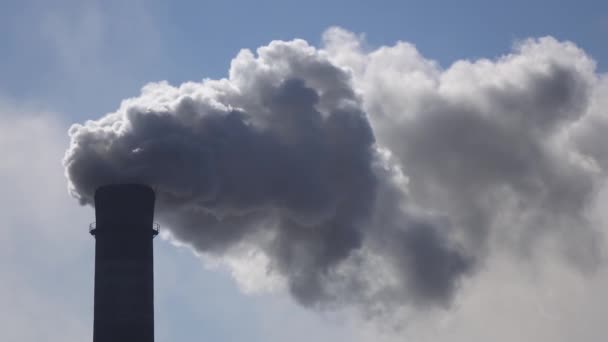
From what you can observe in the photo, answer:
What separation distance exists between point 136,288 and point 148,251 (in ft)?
8.38

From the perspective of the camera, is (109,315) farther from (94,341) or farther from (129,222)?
(129,222)

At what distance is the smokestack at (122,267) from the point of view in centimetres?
5844

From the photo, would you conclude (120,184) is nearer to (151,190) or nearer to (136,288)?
(151,190)

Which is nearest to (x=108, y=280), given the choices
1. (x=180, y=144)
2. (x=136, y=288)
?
(x=136, y=288)

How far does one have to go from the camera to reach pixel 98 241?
59688 millimetres

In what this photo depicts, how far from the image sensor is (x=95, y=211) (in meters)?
60.7

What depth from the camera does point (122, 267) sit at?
59000 millimetres

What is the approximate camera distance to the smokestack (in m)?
58.4

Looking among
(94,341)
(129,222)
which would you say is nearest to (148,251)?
(129,222)

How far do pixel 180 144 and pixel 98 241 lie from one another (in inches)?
331

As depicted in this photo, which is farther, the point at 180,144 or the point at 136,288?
the point at 180,144

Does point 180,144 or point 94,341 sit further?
point 180,144

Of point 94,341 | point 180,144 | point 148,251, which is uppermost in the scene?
point 180,144

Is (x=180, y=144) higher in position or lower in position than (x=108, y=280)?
higher
